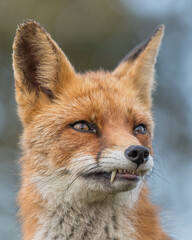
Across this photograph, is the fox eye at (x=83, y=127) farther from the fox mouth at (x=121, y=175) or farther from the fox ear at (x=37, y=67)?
the fox ear at (x=37, y=67)

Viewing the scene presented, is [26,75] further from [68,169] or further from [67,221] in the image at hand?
[67,221]

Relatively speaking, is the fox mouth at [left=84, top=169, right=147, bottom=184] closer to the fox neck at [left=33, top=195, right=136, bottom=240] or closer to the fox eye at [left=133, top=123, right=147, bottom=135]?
the fox neck at [left=33, top=195, right=136, bottom=240]

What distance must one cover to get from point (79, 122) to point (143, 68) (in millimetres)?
1744

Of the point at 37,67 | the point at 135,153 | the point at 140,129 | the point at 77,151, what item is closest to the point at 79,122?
the point at 77,151

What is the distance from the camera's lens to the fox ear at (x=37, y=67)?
618cm

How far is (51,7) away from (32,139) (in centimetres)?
1159

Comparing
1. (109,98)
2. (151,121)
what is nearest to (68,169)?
(109,98)

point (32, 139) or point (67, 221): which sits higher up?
point (32, 139)

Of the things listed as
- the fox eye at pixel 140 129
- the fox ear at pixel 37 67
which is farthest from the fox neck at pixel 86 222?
the fox ear at pixel 37 67

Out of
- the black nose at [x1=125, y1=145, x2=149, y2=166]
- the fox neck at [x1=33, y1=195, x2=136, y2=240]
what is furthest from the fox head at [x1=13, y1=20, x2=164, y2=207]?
the fox neck at [x1=33, y1=195, x2=136, y2=240]

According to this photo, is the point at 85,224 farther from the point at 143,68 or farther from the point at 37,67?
the point at 143,68

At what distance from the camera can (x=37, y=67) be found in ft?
21.0

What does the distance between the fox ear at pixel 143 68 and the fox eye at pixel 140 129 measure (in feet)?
2.47

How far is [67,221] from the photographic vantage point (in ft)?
18.0
